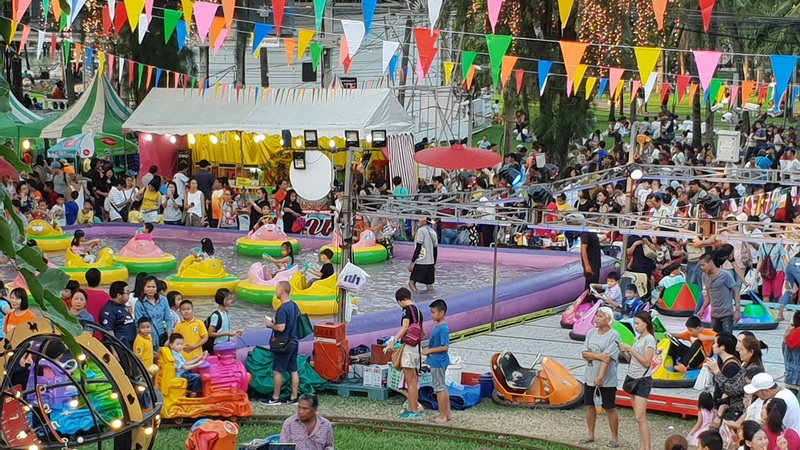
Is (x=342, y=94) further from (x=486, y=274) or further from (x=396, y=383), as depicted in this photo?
(x=396, y=383)

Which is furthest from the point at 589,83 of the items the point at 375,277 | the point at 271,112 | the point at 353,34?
the point at 353,34

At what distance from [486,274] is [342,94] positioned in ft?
24.0

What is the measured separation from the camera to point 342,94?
2673 cm

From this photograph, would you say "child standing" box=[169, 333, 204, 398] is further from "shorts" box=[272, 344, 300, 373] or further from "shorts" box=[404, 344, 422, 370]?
"shorts" box=[404, 344, 422, 370]

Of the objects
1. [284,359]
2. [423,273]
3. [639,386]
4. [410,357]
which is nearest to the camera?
[639,386]

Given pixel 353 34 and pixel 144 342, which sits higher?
pixel 353 34

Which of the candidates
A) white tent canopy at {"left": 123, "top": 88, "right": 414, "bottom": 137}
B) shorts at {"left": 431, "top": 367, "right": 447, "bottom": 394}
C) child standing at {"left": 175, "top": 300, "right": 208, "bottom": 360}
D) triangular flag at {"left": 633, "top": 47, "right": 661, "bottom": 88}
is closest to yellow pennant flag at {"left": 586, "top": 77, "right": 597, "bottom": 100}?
white tent canopy at {"left": 123, "top": 88, "right": 414, "bottom": 137}

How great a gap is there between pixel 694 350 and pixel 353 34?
709 cm

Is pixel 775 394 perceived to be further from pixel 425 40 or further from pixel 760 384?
pixel 425 40

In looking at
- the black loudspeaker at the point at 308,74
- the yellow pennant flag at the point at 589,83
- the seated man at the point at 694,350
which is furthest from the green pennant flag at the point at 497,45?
the black loudspeaker at the point at 308,74

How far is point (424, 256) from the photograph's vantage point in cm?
1856

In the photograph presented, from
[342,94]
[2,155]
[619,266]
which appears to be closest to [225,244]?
[342,94]

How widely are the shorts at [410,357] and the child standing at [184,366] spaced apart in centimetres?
200

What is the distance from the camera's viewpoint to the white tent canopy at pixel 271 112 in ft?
85.4
